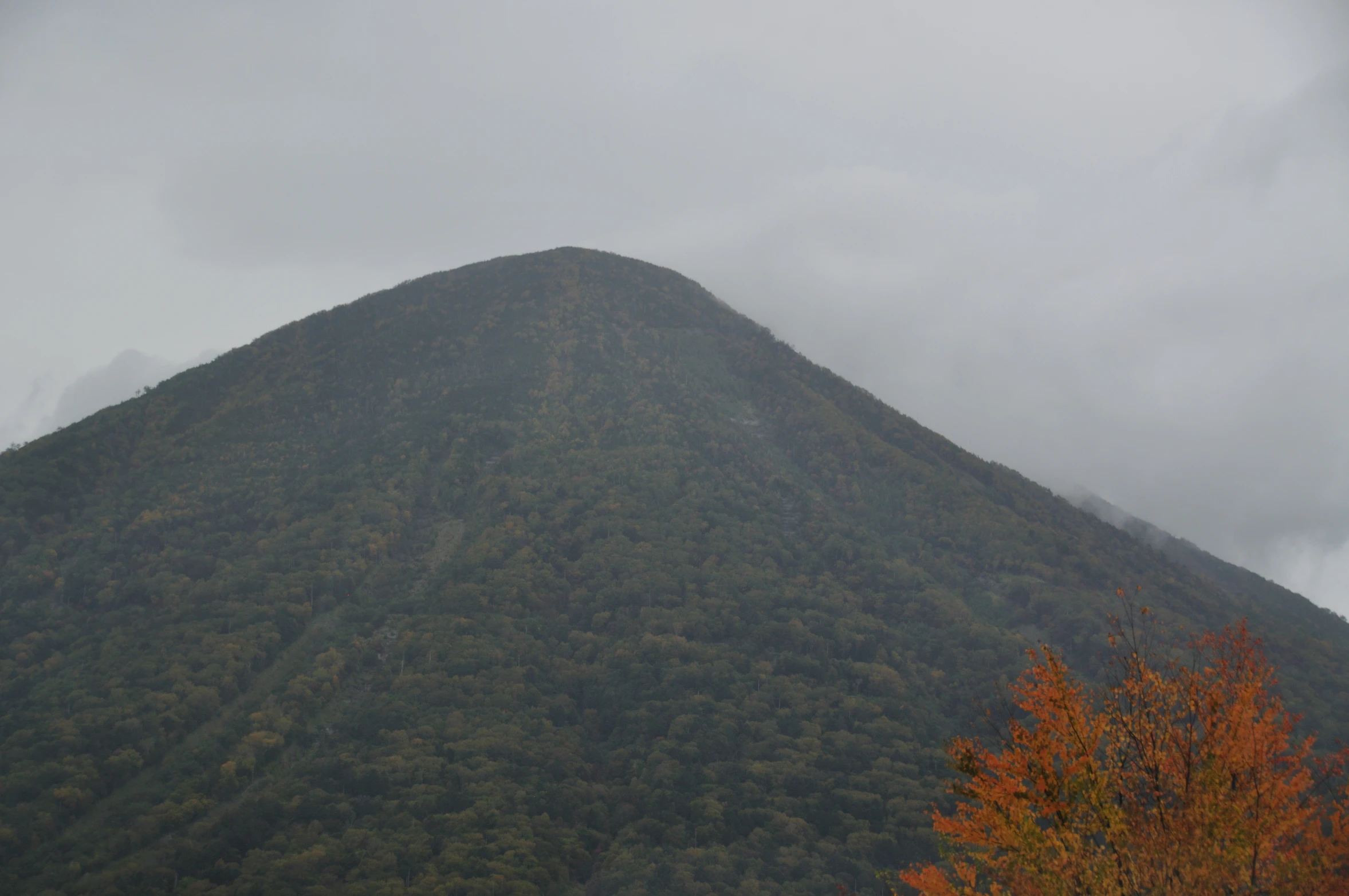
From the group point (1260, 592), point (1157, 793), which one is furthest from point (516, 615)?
point (1260, 592)

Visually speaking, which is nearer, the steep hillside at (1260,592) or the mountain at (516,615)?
the mountain at (516,615)

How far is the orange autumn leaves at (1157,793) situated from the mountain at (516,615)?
57.4 metres

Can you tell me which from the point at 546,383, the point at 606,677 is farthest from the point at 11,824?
the point at 546,383

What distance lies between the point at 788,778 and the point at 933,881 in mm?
70710

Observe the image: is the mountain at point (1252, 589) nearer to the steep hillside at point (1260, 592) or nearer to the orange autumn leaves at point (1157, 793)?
the steep hillside at point (1260, 592)

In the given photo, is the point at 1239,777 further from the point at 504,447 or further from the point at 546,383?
the point at 546,383

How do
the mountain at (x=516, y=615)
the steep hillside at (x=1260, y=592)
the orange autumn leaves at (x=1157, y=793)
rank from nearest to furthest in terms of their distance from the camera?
the orange autumn leaves at (x=1157, y=793), the mountain at (x=516, y=615), the steep hillside at (x=1260, y=592)

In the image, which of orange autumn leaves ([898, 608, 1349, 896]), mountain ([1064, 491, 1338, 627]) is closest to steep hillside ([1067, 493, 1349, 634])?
mountain ([1064, 491, 1338, 627])

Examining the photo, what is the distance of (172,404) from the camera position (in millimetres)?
147375

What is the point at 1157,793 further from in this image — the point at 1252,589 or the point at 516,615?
the point at 1252,589

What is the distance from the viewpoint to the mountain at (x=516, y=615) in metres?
71.7

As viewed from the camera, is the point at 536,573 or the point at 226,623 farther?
the point at 536,573

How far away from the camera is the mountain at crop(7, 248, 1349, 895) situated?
71.7 metres

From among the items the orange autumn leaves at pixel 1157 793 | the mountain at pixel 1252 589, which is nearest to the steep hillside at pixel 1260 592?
the mountain at pixel 1252 589
